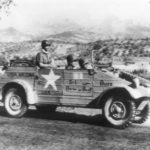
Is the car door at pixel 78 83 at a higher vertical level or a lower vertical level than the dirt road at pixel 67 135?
higher

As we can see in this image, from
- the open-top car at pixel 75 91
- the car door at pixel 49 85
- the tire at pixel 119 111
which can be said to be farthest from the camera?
the car door at pixel 49 85

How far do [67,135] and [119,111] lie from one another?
163cm

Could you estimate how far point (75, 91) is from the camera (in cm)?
1045

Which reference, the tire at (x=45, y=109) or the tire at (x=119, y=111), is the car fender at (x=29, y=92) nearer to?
the tire at (x=45, y=109)

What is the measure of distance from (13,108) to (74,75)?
7.17ft

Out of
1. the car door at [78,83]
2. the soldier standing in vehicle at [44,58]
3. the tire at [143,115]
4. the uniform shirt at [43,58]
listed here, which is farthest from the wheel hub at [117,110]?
the uniform shirt at [43,58]

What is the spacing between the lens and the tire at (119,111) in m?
9.58

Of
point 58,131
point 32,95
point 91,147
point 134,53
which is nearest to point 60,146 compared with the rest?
point 91,147

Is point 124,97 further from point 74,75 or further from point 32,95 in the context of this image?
point 32,95

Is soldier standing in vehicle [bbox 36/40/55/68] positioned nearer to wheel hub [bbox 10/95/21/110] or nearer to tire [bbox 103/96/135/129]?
wheel hub [bbox 10/95/21/110]

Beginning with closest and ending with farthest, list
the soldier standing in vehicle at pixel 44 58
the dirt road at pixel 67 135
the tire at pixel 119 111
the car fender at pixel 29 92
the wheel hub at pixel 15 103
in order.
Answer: the dirt road at pixel 67 135
the tire at pixel 119 111
the car fender at pixel 29 92
the soldier standing in vehicle at pixel 44 58
the wheel hub at pixel 15 103

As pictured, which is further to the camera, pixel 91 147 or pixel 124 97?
pixel 124 97

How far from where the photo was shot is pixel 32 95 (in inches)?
436

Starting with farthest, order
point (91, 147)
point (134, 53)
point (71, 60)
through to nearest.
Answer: point (134, 53)
point (71, 60)
point (91, 147)
